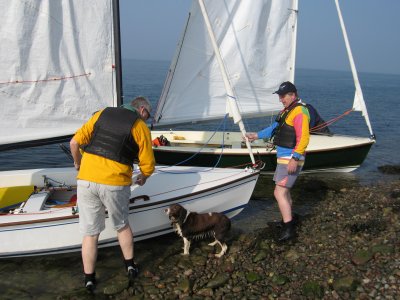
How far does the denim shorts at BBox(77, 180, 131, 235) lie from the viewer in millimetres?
4176

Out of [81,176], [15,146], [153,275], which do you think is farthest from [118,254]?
[15,146]

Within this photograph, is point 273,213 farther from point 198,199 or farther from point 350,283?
point 350,283

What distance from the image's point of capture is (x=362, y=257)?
485 cm

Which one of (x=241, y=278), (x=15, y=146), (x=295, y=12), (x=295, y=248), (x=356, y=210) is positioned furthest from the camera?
(x=295, y=12)

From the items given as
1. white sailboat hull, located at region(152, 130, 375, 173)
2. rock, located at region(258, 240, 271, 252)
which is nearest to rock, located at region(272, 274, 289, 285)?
rock, located at region(258, 240, 271, 252)

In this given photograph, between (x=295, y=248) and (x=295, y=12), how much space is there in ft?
21.8

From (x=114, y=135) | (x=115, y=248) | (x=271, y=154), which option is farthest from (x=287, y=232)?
(x=271, y=154)

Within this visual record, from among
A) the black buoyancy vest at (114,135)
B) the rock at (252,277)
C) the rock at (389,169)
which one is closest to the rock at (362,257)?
the rock at (252,277)

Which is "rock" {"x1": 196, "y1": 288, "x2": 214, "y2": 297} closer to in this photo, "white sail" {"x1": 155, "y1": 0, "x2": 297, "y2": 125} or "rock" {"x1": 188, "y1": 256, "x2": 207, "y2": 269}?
"rock" {"x1": 188, "y1": 256, "x2": 207, "y2": 269}

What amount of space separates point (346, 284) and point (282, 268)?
779 mm

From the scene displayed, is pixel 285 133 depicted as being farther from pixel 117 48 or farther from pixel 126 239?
pixel 117 48

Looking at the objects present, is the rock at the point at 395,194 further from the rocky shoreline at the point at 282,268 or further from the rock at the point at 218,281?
the rock at the point at 218,281

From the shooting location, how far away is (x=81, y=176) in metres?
4.22

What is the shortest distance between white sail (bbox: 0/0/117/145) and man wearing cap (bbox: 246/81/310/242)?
2.60 meters
